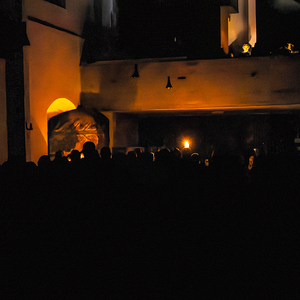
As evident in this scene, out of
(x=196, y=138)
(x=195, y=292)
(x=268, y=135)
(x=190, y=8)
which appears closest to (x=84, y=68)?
(x=190, y=8)

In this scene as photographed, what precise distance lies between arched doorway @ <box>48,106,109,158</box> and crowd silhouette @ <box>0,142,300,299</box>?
759cm

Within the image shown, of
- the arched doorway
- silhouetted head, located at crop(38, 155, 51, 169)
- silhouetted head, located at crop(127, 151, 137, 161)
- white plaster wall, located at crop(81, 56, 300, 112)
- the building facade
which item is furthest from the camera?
the arched doorway

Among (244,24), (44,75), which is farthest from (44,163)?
(244,24)

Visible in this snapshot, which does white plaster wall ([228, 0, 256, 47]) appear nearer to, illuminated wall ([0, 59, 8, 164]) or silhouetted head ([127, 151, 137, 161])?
illuminated wall ([0, 59, 8, 164])

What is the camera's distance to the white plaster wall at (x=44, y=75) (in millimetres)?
9438

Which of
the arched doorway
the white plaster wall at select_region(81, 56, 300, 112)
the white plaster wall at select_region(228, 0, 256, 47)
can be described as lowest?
the arched doorway

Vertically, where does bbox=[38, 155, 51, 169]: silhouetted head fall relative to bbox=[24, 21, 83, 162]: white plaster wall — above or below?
below

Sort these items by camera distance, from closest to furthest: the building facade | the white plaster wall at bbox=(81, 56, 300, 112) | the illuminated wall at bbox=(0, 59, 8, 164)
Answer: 1. the illuminated wall at bbox=(0, 59, 8, 164)
2. the building facade
3. the white plaster wall at bbox=(81, 56, 300, 112)

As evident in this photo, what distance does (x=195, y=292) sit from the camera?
8.86 ft

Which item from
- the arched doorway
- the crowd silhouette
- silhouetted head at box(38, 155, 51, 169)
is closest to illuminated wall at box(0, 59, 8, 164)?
the arched doorway

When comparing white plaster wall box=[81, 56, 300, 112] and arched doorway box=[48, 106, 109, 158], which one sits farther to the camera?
arched doorway box=[48, 106, 109, 158]

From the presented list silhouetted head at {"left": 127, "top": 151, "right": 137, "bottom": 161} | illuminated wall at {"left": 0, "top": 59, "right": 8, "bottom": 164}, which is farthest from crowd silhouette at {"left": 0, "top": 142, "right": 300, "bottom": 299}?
illuminated wall at {"left": 0, "top": 59, "right": 8, "bottom": 164}

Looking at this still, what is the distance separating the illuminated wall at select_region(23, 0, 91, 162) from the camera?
371 inches

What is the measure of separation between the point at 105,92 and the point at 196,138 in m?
4.68
